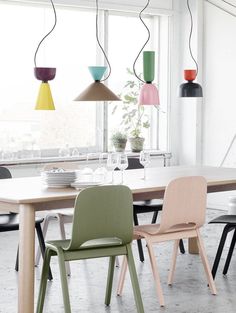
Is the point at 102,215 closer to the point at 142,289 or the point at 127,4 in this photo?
the point at 142,289

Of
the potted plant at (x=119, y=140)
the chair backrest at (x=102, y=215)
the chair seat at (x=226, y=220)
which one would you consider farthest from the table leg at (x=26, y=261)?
the potted plant at (x=119, y=140)

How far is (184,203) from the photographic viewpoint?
4.88 metres

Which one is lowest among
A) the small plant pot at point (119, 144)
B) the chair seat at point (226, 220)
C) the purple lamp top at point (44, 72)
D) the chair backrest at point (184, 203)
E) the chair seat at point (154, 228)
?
the chair seat at point (226, 220)

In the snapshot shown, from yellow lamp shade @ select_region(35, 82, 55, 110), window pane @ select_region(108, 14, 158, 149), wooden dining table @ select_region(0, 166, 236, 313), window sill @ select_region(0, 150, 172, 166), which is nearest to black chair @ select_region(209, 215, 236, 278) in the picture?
wooden dining table @ select_region(0, 166, 236, 313)

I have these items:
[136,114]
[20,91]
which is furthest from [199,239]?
[136,114]

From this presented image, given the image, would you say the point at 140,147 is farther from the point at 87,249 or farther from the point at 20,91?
the point at 87,249

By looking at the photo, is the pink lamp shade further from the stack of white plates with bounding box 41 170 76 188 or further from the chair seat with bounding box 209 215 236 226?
the stack of white plates with bounding box 41 170 76 188

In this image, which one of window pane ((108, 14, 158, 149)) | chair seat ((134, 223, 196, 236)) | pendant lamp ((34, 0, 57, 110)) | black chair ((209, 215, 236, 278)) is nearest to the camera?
chair seat ((134, 223, 196, 236))

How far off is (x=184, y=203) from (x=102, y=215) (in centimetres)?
81

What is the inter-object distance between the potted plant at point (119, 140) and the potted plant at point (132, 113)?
0.19m

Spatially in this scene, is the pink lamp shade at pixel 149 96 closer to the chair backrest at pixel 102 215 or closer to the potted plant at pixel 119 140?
the chair backrest at pixel 102 215

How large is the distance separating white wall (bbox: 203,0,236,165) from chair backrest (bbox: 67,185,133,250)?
450 centimetres

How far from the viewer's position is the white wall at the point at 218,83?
858 cm

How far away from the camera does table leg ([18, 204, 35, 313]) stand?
430 centimetres
